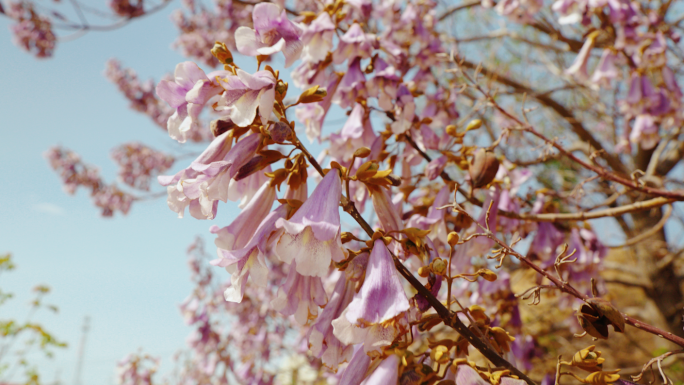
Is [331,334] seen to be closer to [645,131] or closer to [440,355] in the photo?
[440,355]

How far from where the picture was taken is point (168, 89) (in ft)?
2.65

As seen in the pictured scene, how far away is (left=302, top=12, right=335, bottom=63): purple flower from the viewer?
4.50 feet

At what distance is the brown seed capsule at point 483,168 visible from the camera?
1.15 metres

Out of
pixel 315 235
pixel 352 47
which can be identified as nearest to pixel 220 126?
pixel 315 235

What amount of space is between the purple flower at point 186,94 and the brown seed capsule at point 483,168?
72 centimetres

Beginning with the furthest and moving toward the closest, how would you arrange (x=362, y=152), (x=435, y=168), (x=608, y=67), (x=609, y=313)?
(x=608, y=67) < (x=435, y=168) < (x=362, y=152) < (x=609, y=313)

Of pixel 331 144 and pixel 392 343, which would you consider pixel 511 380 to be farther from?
pixel 331 144

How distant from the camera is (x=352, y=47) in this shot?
4.90 feet

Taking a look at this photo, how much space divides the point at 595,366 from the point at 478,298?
140 centimetres

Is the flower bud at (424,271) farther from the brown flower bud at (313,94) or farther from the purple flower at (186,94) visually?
the purple flower at (186,94)

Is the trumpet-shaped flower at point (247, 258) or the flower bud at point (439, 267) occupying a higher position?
the flower bud at point (439, 267)

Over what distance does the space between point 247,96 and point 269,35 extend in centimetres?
22

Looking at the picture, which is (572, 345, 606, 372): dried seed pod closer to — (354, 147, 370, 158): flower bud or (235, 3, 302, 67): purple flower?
(354, 147, 370, 158): flower bud

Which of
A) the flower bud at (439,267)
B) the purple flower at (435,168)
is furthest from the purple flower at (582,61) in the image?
the flower bud at (439,267)
